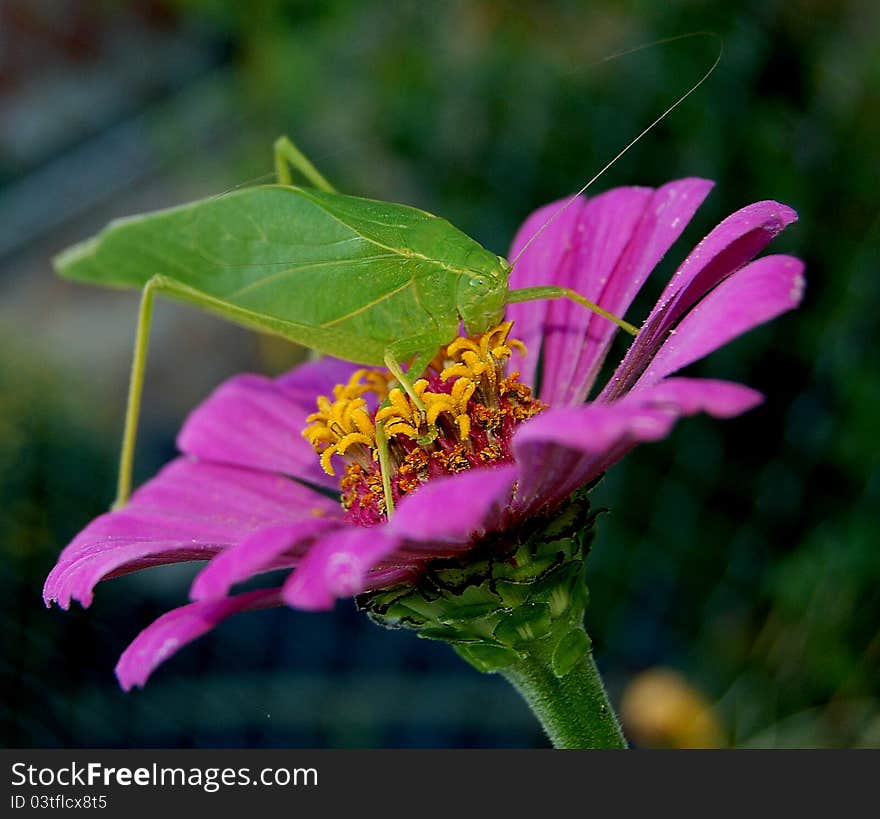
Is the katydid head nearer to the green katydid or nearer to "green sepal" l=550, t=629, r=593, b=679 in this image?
the green katydid

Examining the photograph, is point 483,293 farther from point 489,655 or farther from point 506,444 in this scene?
point 489,655

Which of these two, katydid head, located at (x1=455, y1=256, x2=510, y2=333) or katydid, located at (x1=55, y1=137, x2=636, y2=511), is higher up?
katydid, located at (x1=55, y1=137, x2=636, y2=511)

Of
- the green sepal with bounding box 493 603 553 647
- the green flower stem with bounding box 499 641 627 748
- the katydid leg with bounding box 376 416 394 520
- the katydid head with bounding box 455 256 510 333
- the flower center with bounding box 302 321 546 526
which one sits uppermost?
the katydid head with bounding box 455 256 510 333

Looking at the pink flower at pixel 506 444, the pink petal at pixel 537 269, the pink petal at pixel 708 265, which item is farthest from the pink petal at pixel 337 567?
the pink petal at pixel 537 269

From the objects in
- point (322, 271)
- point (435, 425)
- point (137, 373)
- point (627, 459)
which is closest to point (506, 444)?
point (435, 425)

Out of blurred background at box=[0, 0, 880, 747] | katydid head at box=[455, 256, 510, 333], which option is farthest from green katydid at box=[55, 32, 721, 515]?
blurred background at box=[0, 0, 880, 747]

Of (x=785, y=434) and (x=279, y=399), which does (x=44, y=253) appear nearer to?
(x=785, y=434)

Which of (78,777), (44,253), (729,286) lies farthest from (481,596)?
(44,253)
